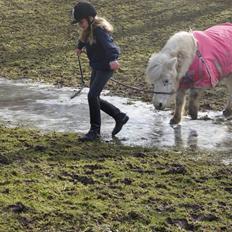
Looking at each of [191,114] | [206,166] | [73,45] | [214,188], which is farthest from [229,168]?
[73,45]

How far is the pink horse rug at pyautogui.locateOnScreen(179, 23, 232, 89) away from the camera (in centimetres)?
718

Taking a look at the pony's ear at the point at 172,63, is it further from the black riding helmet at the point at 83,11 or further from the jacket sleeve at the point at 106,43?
the black riding helmet at the point at 83,11

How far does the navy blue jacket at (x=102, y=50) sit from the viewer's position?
6.30m

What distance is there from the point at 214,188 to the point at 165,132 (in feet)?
6.42

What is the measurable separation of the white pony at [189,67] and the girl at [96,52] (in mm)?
659

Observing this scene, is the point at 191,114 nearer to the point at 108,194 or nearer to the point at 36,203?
the point at 108,194

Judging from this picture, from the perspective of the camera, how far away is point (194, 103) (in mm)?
7465

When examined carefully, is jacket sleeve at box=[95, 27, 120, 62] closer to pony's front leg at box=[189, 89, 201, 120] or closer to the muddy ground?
the muddy ground

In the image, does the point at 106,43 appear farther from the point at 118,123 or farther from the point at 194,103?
the point at 194,103

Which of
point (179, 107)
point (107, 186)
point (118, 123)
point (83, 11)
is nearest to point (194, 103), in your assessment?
point (179, 107)

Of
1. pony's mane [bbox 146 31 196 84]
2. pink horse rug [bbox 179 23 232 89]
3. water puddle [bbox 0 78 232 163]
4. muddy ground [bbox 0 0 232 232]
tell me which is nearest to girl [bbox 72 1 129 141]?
water puddle [bbox 0 78 232 163]

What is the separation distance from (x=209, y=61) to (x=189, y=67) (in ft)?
0.94

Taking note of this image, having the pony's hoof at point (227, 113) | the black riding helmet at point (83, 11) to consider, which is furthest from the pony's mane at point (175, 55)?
the black riding helmet at point (83, 11)

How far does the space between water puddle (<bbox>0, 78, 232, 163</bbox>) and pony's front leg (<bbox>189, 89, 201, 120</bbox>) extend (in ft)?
0.36
